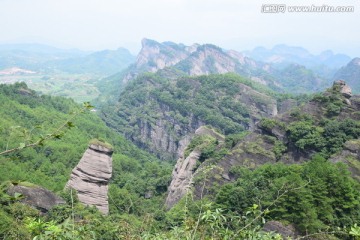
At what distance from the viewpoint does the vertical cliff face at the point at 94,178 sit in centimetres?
2698

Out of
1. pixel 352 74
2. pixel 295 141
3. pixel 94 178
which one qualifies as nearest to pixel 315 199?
pixel 295 141

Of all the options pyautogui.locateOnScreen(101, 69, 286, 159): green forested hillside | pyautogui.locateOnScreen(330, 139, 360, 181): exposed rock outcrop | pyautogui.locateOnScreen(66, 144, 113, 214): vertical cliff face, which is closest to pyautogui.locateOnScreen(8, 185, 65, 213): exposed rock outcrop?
pyautogui.locateOnScreen(66, 144, 113, 214): vertical cliff face

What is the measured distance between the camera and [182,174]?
107 feet

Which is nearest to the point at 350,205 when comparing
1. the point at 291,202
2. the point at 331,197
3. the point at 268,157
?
the point at 331,197

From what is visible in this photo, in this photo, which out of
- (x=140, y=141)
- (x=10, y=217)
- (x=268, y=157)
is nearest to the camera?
(x=10, y=217)

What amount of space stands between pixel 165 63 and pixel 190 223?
166 meters

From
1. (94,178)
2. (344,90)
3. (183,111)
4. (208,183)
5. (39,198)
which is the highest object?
(344,90)

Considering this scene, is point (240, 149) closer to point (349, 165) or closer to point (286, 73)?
point (349, 165)

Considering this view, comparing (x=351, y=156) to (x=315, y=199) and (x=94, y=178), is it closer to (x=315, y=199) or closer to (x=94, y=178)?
(x=315, y=199)

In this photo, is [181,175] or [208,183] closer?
[208,183]

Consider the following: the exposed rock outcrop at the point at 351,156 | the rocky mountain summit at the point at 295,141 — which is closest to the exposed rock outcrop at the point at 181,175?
the rocky mountain summit at the point at 295,141

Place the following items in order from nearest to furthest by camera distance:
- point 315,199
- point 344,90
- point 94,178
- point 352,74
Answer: point 315,199 → point 94,178 → point 344,90 → point 352,74

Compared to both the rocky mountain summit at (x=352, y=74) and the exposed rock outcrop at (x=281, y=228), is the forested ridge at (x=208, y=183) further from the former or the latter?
the rocky mountain summit at (x=352, y=74)

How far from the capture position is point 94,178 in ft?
90.8
